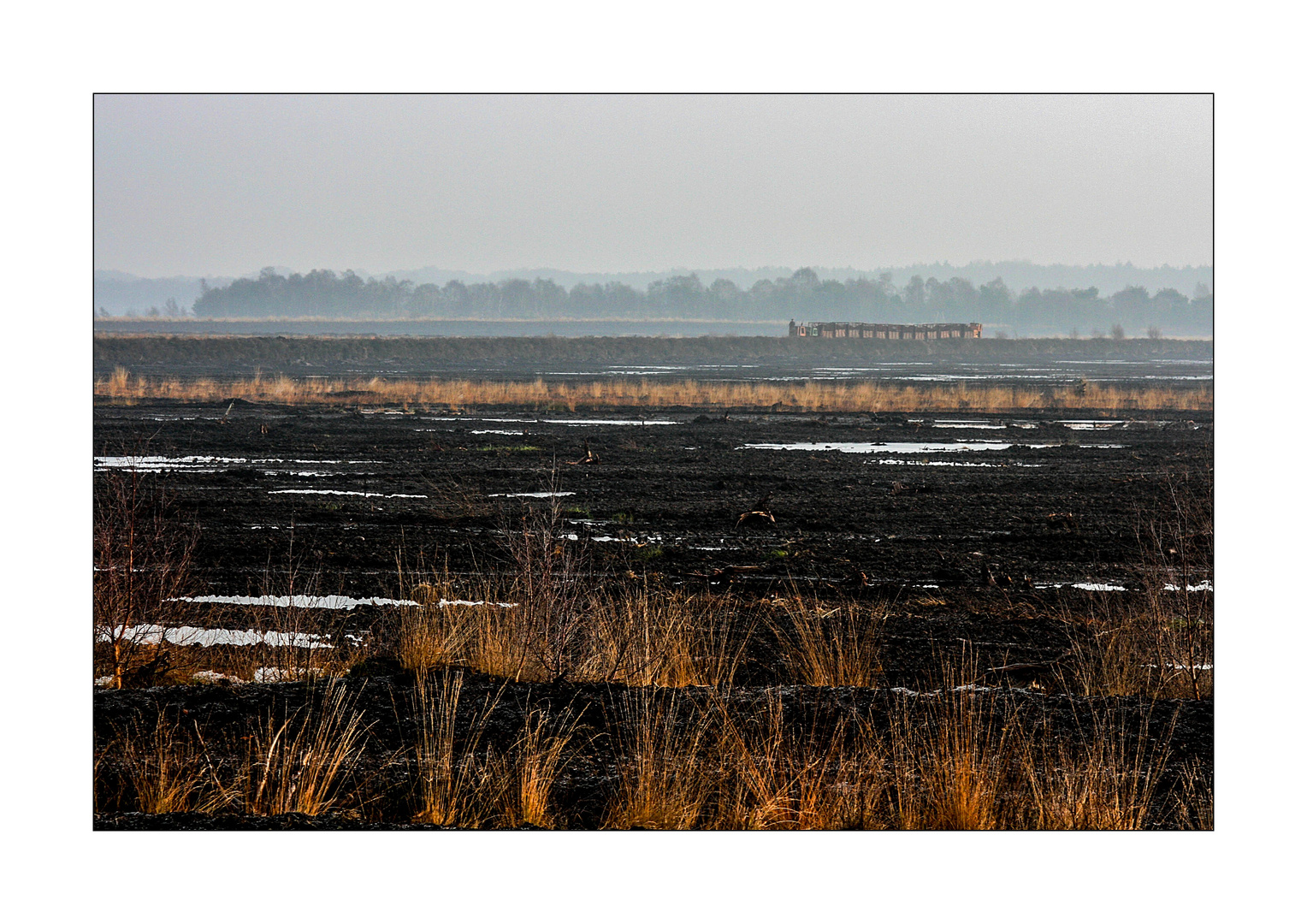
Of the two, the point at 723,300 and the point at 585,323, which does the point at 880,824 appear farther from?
the point at 723,300

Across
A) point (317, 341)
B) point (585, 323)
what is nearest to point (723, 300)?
point (585, 323)

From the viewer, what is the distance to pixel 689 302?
588ft

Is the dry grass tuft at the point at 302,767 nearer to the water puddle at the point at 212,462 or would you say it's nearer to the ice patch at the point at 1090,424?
the water puddle at the point at 212,462

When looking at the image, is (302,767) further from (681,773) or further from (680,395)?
(680,395)

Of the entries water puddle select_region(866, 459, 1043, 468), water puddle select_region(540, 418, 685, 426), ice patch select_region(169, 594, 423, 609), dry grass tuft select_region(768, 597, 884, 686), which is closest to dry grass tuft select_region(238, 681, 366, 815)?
dry grass tuft select_region(768, 597, 884, 686)

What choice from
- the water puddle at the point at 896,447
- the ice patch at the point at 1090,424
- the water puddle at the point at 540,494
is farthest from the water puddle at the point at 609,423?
the water puddle at the point at 540,494

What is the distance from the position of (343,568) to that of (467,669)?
585 cm

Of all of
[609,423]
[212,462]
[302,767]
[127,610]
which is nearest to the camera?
[302,767]

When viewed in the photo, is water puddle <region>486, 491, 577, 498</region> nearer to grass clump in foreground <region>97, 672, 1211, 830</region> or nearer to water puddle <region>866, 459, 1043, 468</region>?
water puddle <region>866, 459, 1043, 468</region>

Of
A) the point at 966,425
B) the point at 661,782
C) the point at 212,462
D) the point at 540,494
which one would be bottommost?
the point at 661,782

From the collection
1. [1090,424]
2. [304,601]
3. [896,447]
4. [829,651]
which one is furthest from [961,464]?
[829,651]

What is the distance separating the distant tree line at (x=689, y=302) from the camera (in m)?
158

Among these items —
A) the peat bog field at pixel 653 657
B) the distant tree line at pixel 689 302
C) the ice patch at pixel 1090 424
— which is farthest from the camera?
the distant tree line at pixel 689 302

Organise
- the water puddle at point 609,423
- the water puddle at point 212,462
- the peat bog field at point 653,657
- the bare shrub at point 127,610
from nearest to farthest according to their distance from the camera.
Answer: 1. the peat bog field at point 653,657
2. the bare shrub at point 127,610
3. the water puddle at point 212,462
4. the water puddle at point 609,423
